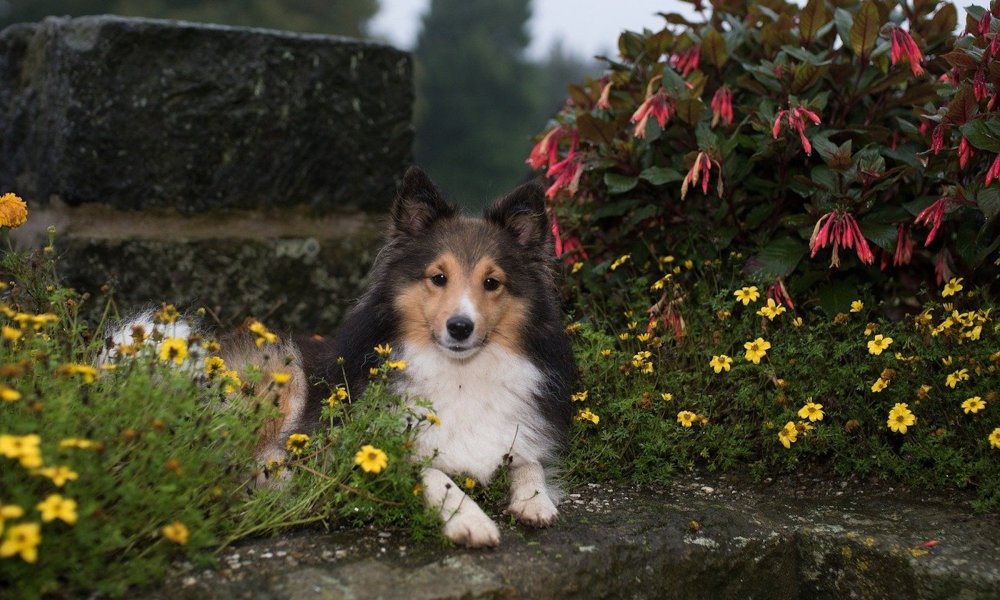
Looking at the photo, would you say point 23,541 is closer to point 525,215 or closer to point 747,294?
point 525,215

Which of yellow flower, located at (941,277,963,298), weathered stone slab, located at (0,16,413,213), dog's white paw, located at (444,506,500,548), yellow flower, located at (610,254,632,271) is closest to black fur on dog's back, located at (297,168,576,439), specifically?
yellow flower, located at (610,254,632,271)

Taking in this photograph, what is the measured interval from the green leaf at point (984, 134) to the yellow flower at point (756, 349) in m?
1.05

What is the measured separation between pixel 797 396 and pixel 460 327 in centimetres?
145

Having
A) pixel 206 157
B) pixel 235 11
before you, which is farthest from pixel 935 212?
pixel 235 11

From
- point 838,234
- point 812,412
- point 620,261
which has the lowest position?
point 812,412

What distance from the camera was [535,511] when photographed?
9.93ft

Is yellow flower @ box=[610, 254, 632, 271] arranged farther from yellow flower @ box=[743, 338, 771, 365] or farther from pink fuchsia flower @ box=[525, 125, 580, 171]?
yellow flower @ box=[743, 338, 771, 365]

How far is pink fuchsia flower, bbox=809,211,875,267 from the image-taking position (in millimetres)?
3598

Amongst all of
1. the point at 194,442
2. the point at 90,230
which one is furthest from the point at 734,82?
the point at 90,230

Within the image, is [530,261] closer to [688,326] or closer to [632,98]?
[688,326]

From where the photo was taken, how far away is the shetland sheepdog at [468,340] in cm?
330

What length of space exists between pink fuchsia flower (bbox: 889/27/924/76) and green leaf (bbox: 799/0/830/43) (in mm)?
387

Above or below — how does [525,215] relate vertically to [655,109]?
below

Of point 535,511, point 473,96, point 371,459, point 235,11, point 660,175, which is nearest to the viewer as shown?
point 371,459
